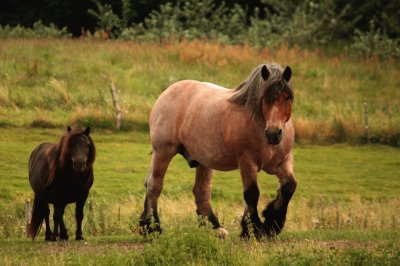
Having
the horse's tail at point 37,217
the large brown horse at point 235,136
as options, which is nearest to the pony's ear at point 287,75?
the large brown horse at point 235,136

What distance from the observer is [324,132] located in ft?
102

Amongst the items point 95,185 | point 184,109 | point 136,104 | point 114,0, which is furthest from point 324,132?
point 114,0

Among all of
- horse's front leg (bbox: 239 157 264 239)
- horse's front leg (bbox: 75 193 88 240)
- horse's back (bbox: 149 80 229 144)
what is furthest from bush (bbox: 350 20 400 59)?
horse's front leg (bbox: 239 157 264 239)

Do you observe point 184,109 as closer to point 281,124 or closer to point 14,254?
point 281,124

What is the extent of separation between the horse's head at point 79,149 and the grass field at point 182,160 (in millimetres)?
1098

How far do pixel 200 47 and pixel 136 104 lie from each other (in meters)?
7.93

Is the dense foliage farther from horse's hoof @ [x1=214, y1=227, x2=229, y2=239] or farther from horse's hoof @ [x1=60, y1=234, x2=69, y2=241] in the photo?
horse's hoof @ [x1=214, y1=227, x2=229, y2=239]

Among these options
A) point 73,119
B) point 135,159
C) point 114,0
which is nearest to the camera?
point 135,159

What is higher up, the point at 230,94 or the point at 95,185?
the point at 230,94

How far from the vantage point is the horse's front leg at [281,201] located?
1397 centimetres

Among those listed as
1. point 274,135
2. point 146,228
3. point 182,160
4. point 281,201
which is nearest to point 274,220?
point 281,201

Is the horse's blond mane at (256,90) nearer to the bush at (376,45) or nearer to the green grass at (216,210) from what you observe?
the green grass at (216,210)

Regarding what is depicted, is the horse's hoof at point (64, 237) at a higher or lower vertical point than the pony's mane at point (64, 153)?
lower

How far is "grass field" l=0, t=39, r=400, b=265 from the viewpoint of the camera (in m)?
12.4
